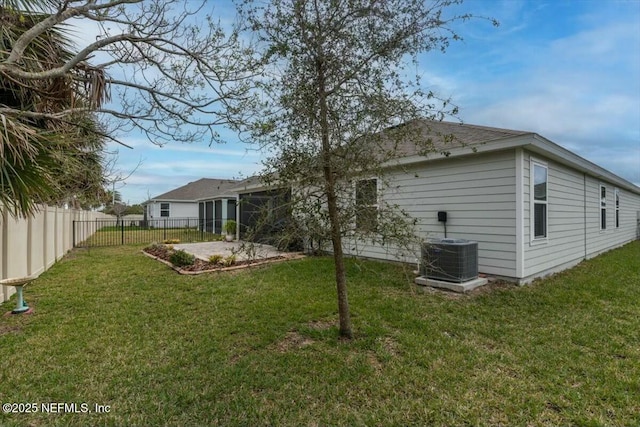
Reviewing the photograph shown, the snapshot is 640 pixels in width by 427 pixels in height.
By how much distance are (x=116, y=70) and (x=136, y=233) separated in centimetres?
1852

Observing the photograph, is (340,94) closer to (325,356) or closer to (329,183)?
(329,183)

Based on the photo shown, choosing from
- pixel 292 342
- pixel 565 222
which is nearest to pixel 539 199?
pixel 565 222

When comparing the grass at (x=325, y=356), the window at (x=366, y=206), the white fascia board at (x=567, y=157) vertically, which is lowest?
the grass at (x=325, y=356)

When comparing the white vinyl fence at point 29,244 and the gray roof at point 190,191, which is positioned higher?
the gray roof at point 190,191

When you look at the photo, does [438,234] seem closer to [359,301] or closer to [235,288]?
[359,301]

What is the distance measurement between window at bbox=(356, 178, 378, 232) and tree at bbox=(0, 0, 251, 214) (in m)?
3.17

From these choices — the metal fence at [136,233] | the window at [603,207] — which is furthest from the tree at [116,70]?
the window at [603,207]

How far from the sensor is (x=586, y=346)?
345 cm

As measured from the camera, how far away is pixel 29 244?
635cm

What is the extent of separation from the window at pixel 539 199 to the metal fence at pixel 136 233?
12.9 m

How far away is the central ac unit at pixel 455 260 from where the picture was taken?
5590 millimetres

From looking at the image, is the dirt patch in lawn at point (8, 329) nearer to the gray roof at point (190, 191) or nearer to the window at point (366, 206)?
the window at point (366, 206)

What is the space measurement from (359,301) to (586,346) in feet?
9.00

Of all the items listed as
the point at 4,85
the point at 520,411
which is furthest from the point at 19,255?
the point at 520,411
